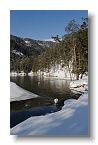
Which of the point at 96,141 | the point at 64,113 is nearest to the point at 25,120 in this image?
Answer: the point at 64,113

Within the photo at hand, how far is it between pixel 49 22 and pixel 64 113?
59.1 inches

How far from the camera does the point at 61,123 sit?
3.72 m

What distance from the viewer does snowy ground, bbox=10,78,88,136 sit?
12.0 feet

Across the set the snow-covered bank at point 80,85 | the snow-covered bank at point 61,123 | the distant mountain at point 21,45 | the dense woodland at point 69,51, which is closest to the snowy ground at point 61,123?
the snow-covered bank at point 61,123

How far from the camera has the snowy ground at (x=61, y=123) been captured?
12.0ft

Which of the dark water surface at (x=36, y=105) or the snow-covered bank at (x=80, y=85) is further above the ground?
the snow-covered bank at (x=80, y=85)

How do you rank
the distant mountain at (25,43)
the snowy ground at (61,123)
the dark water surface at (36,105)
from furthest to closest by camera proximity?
the dark water surface at (36,105)
the distant mountain at (25,43)
the snowy ground at (61,123)

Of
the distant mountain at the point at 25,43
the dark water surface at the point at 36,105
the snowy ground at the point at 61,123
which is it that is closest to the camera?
the snowy ground at the point at 61,123

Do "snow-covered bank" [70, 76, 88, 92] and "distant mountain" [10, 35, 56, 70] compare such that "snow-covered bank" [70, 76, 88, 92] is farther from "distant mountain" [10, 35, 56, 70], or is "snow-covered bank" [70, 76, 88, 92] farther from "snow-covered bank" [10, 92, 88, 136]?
"distant mountain" [10, 35, 56, 70]

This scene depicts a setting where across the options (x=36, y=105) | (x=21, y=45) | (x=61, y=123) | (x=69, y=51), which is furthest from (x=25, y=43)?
(x=61, y=123)

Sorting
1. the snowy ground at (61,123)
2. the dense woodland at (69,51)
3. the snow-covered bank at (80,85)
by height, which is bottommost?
the snowy ground at (61,123)

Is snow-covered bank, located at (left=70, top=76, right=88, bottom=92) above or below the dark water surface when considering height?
above

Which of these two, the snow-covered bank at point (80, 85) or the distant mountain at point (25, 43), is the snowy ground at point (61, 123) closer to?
the snow-covered bank at point (80, 85)

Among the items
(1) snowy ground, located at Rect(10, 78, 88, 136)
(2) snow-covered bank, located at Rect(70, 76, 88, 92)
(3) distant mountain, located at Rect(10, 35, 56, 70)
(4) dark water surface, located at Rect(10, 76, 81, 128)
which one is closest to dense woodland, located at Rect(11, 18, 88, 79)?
(3) distant mountain, located at Rect(10, 35, 56, 70)
